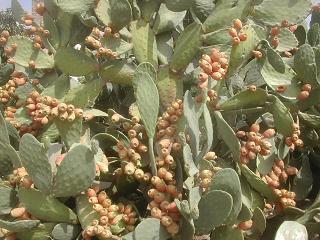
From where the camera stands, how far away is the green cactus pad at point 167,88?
1.79m

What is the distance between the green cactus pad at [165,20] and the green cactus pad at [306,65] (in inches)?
18.4

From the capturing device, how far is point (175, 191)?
1.55 metres

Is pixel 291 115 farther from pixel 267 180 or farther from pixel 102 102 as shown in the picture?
pixel 102 102

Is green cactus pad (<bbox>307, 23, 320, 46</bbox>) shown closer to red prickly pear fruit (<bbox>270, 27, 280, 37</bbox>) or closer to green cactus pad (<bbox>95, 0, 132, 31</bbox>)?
red prickly pear fruit (<bbox>270, 27, 280, 37</bbox>)

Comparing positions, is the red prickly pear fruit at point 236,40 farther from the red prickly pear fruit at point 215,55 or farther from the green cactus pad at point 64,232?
the green cactus pad at point 64,232

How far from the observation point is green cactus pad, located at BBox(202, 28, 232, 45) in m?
1.84

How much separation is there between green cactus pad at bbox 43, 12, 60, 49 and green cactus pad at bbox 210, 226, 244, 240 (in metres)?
0.96

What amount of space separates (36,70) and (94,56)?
338 mm

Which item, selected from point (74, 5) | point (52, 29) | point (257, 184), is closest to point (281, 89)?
point (257, 184)

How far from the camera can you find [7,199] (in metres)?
1.64

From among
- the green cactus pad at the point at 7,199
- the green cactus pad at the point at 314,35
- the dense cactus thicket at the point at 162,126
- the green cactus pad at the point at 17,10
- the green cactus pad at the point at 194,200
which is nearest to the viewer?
the green cactus pad at the point at 194,200

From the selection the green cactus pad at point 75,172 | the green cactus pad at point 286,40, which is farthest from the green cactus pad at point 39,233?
the green cactus pad at point 286,40

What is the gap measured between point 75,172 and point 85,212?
5.7 inches

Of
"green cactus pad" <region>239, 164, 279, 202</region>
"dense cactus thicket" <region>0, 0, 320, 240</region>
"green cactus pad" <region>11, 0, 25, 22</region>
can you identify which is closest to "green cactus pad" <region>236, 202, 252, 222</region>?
Answer: "dense cactus thicket" <region>0, 0, 320, 240</region>
